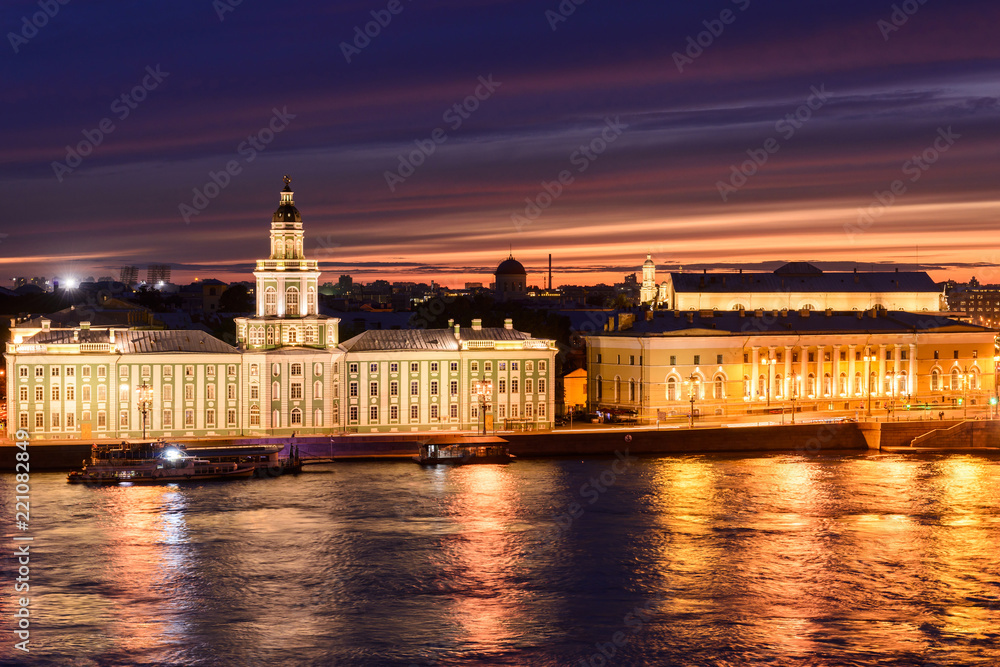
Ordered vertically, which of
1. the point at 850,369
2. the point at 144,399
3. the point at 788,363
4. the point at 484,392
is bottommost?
the point at 144,399

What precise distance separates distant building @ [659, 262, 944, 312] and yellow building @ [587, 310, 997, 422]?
376 inches

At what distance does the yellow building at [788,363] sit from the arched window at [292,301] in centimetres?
1821

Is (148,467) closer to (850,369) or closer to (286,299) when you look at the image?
(286,299)

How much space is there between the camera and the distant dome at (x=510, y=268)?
157500 mm

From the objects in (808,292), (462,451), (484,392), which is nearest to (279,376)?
(462,451)

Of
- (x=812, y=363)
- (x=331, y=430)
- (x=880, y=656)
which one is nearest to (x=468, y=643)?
(x=880, y=656)

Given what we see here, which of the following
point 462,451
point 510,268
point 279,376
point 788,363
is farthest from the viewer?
point 510,268

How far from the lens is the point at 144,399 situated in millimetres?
61000

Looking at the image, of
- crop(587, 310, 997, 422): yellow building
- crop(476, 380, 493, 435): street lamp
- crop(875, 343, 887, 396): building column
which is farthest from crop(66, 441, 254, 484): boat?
crop(875, 343, 887, 396): building column

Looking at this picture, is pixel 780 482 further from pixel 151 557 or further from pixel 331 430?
pixel 151 557

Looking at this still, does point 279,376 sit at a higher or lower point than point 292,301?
lower

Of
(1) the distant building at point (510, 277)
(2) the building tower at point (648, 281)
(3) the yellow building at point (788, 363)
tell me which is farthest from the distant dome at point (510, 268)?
(3) the yellow building at point (788, 363)

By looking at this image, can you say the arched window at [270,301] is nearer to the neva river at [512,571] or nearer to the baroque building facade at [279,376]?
the baroque building facade at [279,376]

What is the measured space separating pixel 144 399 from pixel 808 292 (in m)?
49.6
